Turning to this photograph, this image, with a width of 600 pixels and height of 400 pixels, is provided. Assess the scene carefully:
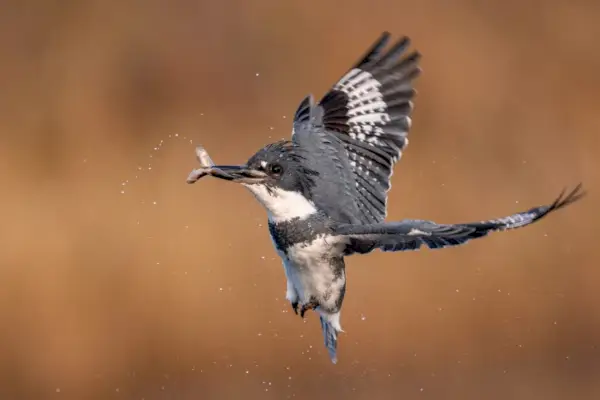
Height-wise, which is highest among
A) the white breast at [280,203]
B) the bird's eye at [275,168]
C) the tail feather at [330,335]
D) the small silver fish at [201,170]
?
the small silver fish at [201,170]

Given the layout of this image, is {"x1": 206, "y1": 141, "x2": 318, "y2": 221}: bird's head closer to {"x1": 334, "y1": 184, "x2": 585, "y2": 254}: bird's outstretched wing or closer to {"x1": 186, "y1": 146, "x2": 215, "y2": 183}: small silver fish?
{"x1": 186, "y1": 146, "x2": 215, "y2": 183}: small silver fish

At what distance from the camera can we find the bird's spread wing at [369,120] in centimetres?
538

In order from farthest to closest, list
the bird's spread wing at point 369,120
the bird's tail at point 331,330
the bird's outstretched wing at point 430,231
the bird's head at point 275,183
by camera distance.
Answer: the bird's spread wing at point 369,120
the bird's tail at point 331,330
the bird's head at point 275,183
the bird's outstretched wing at point 430,231

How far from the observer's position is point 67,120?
7754 millimetres

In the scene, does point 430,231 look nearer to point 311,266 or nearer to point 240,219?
point 311,266

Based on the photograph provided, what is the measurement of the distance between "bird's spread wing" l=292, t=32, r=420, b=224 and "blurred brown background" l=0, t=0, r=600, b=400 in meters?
1.89

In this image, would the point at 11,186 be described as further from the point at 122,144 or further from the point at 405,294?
the point at 405,294

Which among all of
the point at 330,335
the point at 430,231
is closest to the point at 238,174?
the point at 430,231

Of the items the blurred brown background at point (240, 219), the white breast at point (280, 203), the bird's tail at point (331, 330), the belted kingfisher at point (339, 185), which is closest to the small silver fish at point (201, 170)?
the belted kingfisher at point (339, 185)

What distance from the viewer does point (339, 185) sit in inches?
206

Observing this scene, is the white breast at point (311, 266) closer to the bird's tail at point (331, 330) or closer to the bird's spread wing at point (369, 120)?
the bird's tail at point (331, 330)

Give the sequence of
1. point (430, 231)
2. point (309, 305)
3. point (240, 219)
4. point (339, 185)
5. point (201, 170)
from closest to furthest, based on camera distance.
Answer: point (430, 231) < point (201, 170) < point (309, 305) < point (339, 185) < point (240, 219)

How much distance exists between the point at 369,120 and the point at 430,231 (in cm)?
114

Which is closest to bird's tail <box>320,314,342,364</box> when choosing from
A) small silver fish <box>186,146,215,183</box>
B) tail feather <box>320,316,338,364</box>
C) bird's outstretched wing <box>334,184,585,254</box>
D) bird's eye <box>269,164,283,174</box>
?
tail feather <box>320,316,338,364</box>
